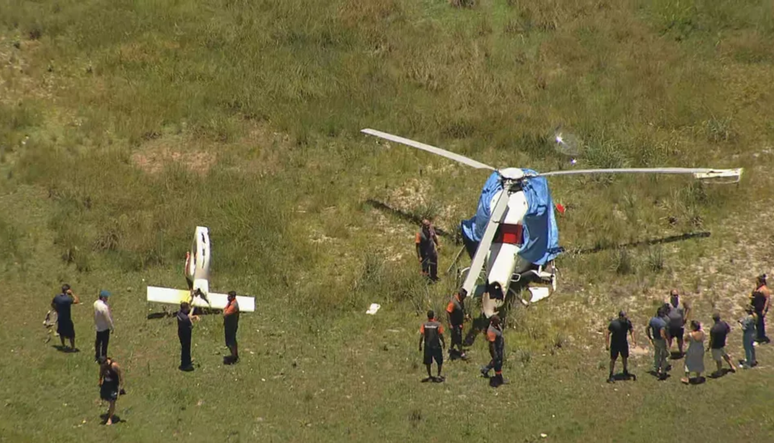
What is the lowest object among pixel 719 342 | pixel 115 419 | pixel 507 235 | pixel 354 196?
pixel 115 419

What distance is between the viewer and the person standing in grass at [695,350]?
57.8 feet

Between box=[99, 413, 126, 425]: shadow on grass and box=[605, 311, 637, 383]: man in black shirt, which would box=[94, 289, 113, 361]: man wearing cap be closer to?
box=[99, 413, 126, 425]: shadow on grass

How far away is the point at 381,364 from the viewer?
19.4m

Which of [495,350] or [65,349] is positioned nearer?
[495,350]

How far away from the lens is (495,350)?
18.2 m

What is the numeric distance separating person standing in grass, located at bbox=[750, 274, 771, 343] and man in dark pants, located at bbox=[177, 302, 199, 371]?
11428 mm

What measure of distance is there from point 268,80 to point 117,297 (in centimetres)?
1110

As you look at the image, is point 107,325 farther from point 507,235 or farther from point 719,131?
point 719,131

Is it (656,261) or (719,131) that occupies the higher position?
(719,131)

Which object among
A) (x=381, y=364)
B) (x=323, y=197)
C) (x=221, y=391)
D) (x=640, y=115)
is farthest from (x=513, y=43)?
(x=221, y=391)

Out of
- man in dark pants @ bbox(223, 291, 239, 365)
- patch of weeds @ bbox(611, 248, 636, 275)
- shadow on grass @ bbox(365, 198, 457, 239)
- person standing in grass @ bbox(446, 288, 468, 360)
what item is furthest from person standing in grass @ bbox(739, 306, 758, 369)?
man in dark pants @ bbox(223, 291, 239, 365)

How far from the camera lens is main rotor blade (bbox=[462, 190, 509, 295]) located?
19.0 meters

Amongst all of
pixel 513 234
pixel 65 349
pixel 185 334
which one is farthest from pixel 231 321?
pixel 513 234

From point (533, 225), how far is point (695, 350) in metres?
5.47
